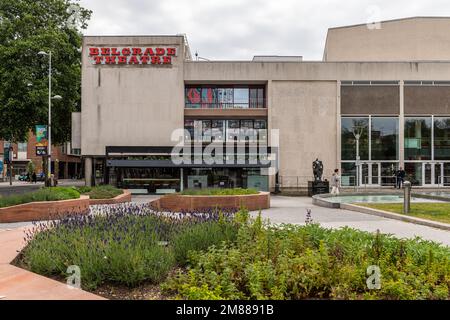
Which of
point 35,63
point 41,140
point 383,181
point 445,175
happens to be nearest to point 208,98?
point 41,140

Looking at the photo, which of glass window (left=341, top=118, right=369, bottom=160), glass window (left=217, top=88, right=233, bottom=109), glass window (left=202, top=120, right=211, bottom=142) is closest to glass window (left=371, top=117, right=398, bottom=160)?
glass window (left=341, top=118, right=369, bottom=160)

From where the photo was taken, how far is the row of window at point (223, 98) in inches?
1455

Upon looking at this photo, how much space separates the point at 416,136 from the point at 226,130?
1817cm

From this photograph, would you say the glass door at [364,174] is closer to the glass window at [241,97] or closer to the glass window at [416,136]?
the glass window at [416,136]

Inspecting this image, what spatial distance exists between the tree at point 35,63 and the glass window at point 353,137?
26.6 metres

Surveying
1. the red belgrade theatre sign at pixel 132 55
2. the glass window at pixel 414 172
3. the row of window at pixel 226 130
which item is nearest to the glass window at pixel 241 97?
the row of window at pixel 226 130

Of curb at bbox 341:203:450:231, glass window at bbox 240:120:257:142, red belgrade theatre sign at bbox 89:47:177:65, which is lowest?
curb at bbox 341:203:450:231

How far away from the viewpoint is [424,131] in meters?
36.5

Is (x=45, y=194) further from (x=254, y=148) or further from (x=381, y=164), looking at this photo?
(x=381, y=164)

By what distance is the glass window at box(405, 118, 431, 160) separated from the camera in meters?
36.4

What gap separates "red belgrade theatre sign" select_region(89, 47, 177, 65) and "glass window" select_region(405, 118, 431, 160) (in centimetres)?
2330

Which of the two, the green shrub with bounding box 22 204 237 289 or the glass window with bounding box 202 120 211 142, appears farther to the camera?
the glass window with bounding box 202 120 211 142

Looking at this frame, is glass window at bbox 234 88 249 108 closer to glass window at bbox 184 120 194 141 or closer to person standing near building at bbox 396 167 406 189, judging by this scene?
glass window at bbox 184 120 194 141

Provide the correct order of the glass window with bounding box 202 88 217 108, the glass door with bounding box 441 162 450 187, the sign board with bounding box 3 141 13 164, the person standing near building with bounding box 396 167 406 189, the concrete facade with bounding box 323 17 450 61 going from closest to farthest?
the person standing near building with bounding box 396 167 406 189 < the glass door with bounding box 441 162 450 187 < the glass window with bounding box 202 88 217 108 < the concrete facade with bounding box 323 17 450 61 < the sign board with bounding box 3 141 13 164
